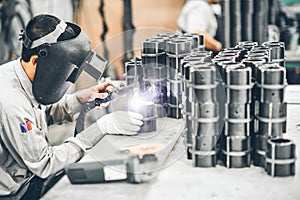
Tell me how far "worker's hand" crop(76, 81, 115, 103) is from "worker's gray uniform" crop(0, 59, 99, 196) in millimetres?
217

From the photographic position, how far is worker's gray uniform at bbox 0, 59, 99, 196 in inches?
71.9

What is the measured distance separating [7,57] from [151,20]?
55.9 inches

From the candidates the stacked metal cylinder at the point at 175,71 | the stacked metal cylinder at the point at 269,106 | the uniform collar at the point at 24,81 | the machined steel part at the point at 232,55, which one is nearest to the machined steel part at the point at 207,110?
the stacked metal cylinder at the point at 269,106

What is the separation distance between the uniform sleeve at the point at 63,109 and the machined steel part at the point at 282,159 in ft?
3.37

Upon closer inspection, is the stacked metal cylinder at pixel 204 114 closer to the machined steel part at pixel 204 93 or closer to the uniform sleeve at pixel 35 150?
the machined steel part at pixel 204 93

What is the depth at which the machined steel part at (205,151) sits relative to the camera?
5.52ft

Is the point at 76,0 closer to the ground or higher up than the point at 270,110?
higher up

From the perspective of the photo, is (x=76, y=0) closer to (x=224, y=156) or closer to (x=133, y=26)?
(x=133, y=26)

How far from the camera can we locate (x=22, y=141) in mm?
1820

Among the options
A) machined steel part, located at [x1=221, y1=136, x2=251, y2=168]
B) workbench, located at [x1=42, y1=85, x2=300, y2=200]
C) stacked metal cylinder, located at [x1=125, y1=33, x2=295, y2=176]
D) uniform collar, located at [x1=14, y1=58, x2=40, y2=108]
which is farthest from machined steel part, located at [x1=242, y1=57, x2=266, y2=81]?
uniform collar, located at [x1=14, y1=58, x2=40, y2=108]

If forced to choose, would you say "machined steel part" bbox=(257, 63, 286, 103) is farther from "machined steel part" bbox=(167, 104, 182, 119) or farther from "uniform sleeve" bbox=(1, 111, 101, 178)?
"uniform sleeve" bbox=(1, 111, 101, 178)

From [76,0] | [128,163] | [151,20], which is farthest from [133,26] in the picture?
[128,163]

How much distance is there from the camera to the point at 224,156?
1.70 m

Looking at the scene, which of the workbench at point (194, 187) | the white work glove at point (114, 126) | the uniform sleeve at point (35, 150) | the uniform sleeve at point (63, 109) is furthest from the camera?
the uniform sleeve at point (63, 109)
